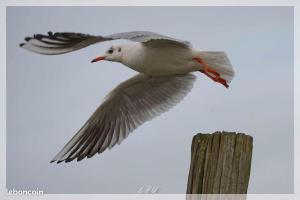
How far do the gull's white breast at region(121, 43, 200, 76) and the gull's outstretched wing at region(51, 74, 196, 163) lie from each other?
310mm

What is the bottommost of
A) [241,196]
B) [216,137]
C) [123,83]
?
[241,196]

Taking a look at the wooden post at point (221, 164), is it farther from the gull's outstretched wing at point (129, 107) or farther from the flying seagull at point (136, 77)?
the gull's outstretched wing at point (129, 107)

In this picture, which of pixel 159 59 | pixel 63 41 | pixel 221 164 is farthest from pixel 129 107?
pixel 221 164

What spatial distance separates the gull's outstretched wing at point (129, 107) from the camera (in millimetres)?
3602

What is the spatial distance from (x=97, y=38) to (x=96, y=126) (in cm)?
96

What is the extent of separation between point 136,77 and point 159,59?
0.38 metres

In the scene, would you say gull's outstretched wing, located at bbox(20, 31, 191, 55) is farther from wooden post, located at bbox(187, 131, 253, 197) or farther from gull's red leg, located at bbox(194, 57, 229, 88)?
wooden post, located at bbox(187, 131, 253, 197)

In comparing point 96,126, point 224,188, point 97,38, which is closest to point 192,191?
point 224,188

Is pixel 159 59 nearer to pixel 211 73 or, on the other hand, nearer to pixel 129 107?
pixel 211 73

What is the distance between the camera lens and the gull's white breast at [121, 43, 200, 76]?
320 centimetres

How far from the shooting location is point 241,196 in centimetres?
189

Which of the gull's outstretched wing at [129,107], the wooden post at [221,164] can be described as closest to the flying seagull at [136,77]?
the gull's outstretched wing at [129,107]

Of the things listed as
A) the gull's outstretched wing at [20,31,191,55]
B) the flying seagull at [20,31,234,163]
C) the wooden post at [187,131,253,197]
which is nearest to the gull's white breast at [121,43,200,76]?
the flying seagull at [20,31,234,163]

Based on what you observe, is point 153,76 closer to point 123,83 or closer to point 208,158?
point 123,83
